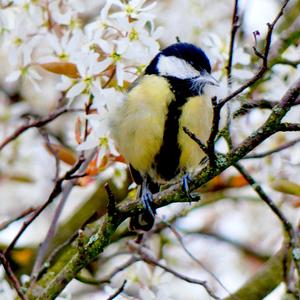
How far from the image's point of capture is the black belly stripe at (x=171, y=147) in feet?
6.56

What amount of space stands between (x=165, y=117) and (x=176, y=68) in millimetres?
222

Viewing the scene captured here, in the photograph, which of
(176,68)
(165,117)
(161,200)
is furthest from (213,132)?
(176,68)

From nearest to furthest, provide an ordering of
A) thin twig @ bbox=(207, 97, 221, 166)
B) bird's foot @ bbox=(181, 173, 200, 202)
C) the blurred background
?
thin twig @ bbox=(207, 97, 221, 166) < bird's foot @ bbox=(181, 173, 200, 202) < the blurred background

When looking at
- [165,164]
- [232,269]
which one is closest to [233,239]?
[232,269]

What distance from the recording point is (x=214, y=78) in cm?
207

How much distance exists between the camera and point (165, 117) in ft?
6.55

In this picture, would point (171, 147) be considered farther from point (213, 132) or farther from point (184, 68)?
point (213, 132)

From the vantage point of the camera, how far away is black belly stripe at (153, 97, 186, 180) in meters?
2.00

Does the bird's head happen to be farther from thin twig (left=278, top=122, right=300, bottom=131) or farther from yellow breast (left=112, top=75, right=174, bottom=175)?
thin twig (left=278, top=122, right=300, bottom=131)

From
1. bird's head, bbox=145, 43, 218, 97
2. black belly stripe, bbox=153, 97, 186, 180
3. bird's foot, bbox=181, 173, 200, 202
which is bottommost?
bird's foot, bbox=181, 173, 200, 202

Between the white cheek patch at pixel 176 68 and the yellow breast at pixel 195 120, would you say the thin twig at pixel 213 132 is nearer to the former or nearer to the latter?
the yellow breast at pixel 195 120

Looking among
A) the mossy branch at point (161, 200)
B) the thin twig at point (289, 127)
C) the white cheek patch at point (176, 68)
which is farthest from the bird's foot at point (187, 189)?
the white cheek patch at point (176, 68)

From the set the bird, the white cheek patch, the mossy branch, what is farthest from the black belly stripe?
the mossy branch

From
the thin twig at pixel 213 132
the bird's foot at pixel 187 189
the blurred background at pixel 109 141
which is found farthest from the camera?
the blurred background at pixel 109 141
